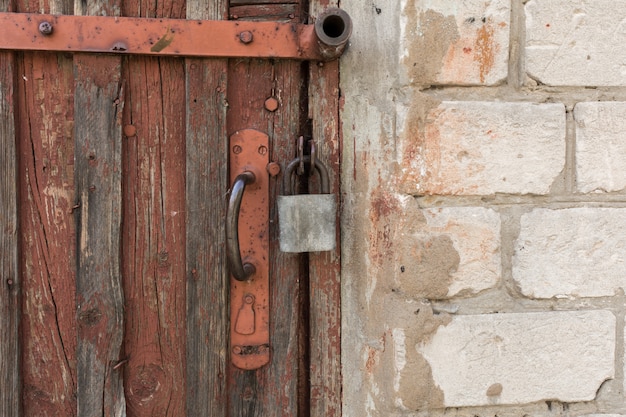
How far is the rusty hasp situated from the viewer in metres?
0.95

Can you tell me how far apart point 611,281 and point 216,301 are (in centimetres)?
81

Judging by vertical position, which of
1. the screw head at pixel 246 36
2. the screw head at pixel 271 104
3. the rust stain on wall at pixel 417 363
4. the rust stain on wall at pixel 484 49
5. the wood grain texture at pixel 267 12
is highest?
the wood grain texture at pixel 267 12

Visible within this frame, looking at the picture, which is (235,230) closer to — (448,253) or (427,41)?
(448,253)

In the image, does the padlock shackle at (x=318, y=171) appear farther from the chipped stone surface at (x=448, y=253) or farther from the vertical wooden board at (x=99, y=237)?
the vertical wooden board at (x=99, y=237)

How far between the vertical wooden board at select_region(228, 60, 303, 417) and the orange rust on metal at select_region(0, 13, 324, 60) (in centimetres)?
6

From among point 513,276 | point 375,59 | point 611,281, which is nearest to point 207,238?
point 375,59

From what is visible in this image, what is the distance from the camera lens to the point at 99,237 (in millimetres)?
1008

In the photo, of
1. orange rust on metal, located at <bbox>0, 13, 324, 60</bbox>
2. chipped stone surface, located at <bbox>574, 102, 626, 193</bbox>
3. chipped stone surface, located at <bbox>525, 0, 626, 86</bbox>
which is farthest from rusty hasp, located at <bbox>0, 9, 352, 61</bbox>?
chipped stone surface, located at <bbox>574, 102, 626, 193</bbox>

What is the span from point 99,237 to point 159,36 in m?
0.43

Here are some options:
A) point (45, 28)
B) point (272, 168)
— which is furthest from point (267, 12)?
point (45, 28)

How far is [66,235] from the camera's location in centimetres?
101

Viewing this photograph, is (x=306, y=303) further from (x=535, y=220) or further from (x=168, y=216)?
(x=535, y=220)

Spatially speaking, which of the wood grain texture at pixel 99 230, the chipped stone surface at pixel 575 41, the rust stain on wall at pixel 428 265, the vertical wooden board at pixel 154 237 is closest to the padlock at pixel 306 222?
the rust stain on wall at pixel 428 265

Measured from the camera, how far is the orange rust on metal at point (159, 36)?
3.11 ft
